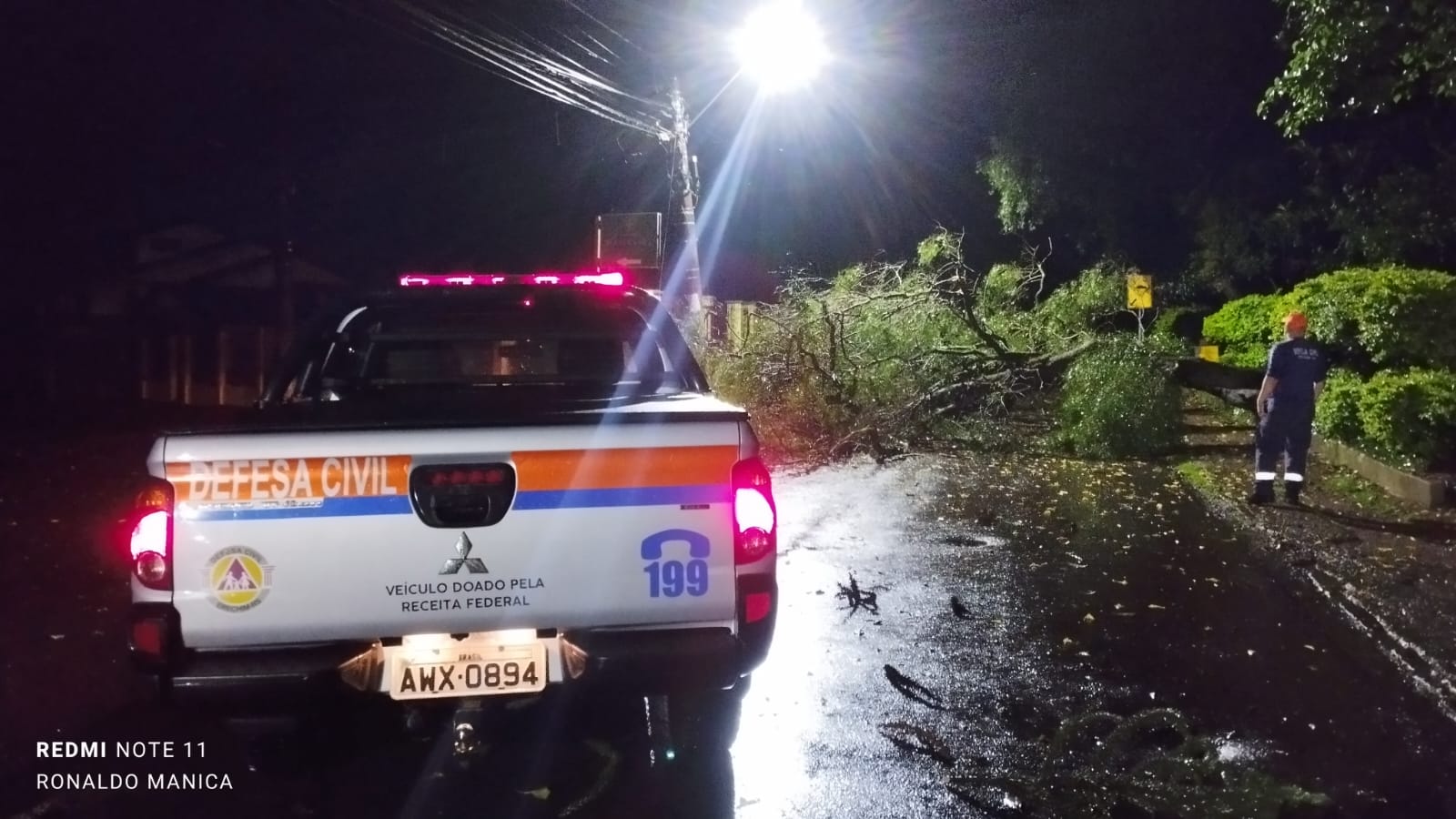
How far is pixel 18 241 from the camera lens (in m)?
19.8

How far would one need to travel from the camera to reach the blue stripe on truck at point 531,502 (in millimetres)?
3428

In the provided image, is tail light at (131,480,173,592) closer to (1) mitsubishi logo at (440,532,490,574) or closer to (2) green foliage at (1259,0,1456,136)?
(1) mitsubishi logo at (440,532,490,574)

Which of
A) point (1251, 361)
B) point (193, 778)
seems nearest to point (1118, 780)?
point (193, 778)

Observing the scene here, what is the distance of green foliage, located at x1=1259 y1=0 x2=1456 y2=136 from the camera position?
28.6ft

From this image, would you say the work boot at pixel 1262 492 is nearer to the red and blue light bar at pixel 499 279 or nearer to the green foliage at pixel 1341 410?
the green foliage at pixel 1341 410

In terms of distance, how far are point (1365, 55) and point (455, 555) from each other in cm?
888

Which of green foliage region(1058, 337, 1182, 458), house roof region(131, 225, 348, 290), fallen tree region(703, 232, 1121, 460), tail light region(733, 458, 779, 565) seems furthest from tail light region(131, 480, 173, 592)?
house roof region(131, 225, 348, 290)

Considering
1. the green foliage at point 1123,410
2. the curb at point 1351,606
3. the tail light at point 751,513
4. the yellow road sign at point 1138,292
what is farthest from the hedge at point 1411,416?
the tail light at point 751,513

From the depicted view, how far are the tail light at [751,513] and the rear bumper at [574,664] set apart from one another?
94 mm

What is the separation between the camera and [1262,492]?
9.16 meters

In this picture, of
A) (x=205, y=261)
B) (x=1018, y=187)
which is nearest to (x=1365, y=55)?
(x=1018, y=187)

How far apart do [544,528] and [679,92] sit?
12.4 m

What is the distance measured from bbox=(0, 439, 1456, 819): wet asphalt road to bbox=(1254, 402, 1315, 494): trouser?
1578 millimetres

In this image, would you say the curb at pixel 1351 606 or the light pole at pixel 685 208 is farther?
the light pole at pixel 685 208
